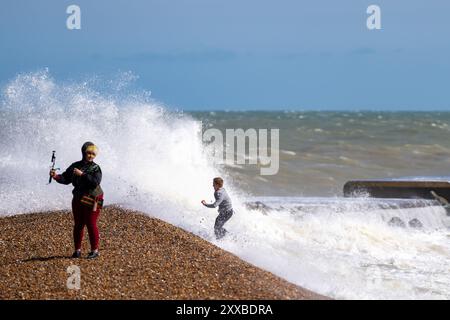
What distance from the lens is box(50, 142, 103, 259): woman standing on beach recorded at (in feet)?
25.4

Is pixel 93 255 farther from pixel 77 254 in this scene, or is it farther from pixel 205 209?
pixel 205 209

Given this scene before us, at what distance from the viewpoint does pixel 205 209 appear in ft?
36.8

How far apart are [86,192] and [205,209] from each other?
362cm

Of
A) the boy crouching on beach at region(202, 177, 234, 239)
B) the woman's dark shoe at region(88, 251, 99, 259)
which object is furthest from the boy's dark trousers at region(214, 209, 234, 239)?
the woman's dark shoe at region(88, 251, 99, 259)

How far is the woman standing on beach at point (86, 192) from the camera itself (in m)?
7.75

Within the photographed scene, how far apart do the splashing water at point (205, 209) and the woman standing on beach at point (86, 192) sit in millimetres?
1834

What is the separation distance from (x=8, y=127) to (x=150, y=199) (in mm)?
4825

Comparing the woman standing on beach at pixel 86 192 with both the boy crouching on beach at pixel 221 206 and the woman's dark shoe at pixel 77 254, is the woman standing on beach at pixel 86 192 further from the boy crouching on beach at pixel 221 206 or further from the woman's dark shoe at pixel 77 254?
the boy crouching on beach at pixel 221 206

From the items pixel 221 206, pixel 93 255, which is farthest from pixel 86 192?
pixel 221 206

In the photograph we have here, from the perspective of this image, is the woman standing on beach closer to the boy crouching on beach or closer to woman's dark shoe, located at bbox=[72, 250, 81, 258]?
woman's dark shoe, located at bbox=[72, 250, 81, 258]

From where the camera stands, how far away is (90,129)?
1367 centimetres

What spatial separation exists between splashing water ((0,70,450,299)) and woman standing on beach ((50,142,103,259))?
A: 6.02ft
